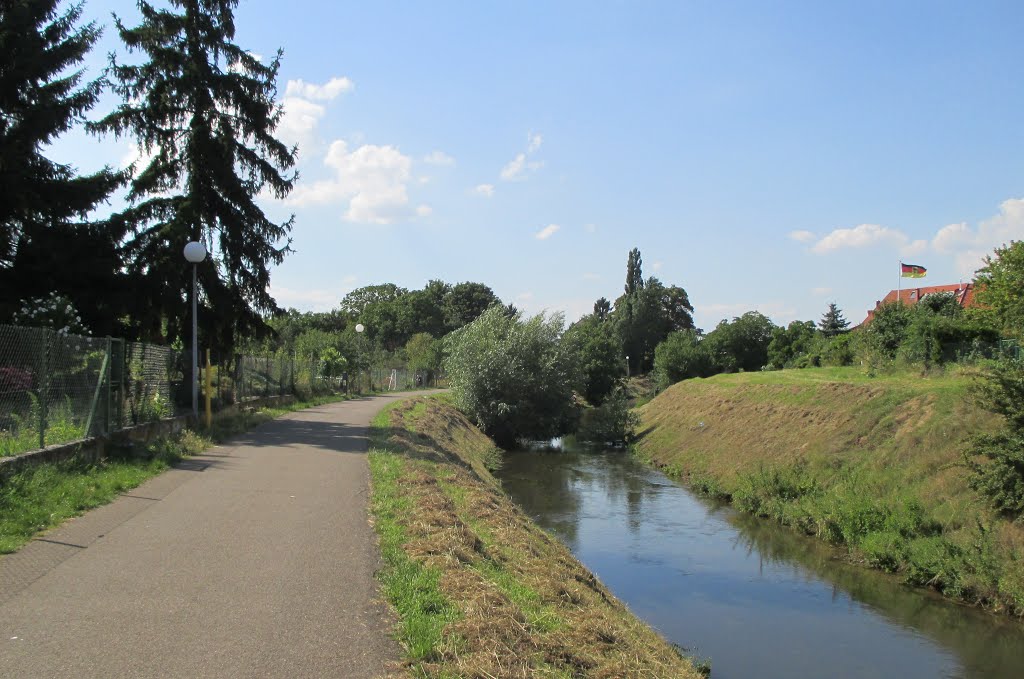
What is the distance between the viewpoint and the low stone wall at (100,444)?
31.1 feet

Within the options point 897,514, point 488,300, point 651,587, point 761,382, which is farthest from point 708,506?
point 488,300

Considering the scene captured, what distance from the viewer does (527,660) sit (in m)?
5.31

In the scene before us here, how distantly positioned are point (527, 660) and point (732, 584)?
10.2 meters

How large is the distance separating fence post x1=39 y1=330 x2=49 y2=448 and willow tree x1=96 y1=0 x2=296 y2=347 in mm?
9348

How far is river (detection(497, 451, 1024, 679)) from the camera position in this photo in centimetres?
1090

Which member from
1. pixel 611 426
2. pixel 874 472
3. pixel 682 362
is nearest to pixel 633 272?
pixel 682 362

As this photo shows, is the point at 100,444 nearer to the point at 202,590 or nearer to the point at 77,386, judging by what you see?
the point at 77,386

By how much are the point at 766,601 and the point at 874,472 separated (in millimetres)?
6562

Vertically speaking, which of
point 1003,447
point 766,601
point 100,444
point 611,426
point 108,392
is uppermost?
point 108,392

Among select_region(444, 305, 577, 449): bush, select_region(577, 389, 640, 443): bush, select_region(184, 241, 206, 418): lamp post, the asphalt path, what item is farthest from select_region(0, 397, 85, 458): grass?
select_region(577, 389, 640, 443): bush

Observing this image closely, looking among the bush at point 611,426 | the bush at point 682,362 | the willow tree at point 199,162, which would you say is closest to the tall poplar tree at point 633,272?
the bush at point 682,362

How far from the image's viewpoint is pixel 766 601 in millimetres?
13492

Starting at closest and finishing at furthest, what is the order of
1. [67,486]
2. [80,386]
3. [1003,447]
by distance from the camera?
→ [67,486] < [80,386] < [1003,447]

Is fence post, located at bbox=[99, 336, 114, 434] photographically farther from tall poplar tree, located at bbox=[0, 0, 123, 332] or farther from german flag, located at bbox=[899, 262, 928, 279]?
german flag, located at bbox=[899, 262, 928, 279]
